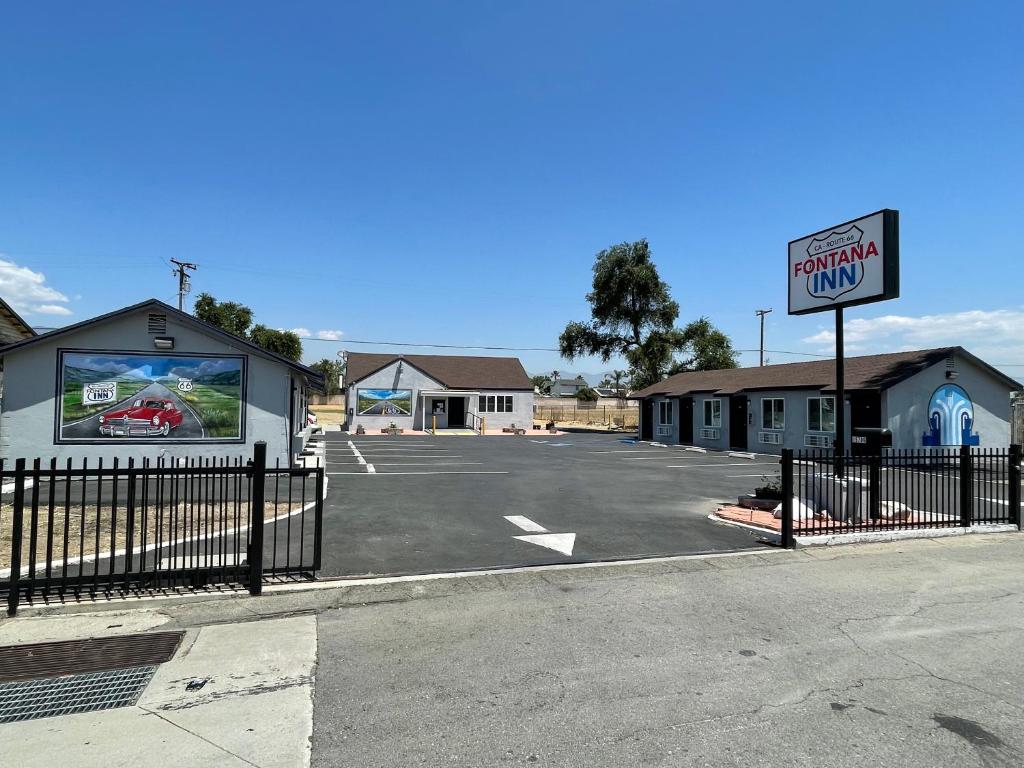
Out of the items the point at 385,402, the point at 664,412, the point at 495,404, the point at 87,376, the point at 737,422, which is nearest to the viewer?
the point at 87,376

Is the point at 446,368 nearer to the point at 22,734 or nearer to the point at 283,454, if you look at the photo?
the point at 283,454

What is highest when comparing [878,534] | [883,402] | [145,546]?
[883,402]

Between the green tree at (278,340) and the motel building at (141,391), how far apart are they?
121 ft

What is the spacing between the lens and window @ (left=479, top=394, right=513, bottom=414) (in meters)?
47.4

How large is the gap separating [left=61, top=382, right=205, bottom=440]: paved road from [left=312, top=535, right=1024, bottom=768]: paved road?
12.4 metres

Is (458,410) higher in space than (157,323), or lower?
lower

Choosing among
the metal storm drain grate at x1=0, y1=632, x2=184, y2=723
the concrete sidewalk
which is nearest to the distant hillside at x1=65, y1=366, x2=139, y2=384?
the concrete sidewalk

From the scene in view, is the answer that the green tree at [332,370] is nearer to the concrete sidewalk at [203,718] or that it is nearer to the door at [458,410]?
the door at [458,410]

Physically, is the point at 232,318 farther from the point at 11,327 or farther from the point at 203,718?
the point at 203,718

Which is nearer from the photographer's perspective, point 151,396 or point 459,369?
point 151,396

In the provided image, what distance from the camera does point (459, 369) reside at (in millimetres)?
50000

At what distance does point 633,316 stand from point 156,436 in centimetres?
4215

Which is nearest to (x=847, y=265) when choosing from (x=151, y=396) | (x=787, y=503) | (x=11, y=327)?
(x=787, y=503)

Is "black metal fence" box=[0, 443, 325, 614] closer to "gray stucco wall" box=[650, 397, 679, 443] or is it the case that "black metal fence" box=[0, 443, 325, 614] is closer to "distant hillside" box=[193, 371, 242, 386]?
"distant hillside" box=[193, 371, 242, 386]
